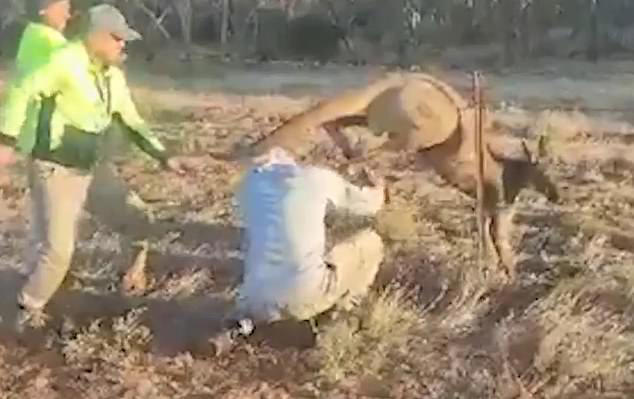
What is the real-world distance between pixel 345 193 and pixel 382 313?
0.66m

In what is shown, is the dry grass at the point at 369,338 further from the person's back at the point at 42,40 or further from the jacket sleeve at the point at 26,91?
the person's back at the point at 42,40

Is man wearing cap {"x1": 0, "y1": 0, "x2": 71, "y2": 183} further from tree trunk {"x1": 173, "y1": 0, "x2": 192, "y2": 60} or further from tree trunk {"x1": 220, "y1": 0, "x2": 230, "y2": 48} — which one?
tree trunk {"x1": 220, "y1": 0, "x2": 230, "y2": 48}

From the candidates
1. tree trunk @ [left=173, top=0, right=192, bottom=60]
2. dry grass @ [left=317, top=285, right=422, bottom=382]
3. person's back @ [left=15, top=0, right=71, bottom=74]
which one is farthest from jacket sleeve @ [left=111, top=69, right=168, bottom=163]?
tree trunk @ [left=173, top=0, right=192, bottom=60]

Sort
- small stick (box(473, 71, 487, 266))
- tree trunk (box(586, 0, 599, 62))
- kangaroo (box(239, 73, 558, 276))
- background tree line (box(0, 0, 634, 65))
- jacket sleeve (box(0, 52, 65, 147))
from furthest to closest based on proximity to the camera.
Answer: background tree line (box(0, 0, 634, 65)) → tree trunk (box(586, 0, 599, 62)) → small stick (box(473, 71, 487, 266)) → kangaroo (box(239, 73, 558, 276)) → jacket sleeve (box(0, 52, 65, 147))

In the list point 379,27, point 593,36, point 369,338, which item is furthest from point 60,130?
point 379,27

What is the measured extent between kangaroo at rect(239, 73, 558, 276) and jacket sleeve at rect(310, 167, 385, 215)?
1.53 feet

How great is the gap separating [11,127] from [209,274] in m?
1.53

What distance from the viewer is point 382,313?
6.08 meters

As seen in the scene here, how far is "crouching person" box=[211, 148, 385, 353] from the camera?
5.59 metres

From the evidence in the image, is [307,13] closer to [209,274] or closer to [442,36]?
[442,36]

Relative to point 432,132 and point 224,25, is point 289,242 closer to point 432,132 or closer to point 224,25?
point 432,132

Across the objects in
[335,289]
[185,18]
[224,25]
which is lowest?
[224,25]

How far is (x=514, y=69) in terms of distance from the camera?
63.8ft

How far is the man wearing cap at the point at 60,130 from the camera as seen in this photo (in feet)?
19.3
